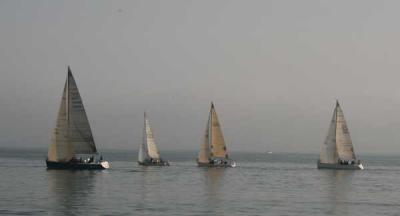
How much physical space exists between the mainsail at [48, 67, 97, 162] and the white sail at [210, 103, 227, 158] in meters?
30.4

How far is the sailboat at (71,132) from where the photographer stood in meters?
102

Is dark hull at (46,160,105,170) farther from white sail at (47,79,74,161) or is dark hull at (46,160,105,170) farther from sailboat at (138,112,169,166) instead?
sailboat at (138,112,169,166)

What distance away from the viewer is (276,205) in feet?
201

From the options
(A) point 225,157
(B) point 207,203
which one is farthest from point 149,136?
(B) point 207,203

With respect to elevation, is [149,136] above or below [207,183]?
above

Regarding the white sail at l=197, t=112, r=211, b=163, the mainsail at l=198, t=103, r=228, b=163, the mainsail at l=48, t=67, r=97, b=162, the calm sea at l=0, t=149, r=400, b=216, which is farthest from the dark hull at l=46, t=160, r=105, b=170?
the mainsail at l=198, t=103, r=228, b=163

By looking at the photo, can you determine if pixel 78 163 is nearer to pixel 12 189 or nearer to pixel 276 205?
pixel 12 189

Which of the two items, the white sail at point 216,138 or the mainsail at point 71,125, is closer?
the mainsail at point 71,125

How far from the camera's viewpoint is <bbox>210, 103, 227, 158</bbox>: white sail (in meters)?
128

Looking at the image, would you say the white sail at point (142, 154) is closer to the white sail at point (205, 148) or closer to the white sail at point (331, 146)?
the white sail at point (205, 148)

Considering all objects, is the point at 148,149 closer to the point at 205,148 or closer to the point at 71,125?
the point at 205,148

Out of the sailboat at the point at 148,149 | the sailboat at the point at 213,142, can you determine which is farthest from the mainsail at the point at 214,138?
the sailboat at the point at 148,149

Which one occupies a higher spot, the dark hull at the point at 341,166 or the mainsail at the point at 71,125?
the mainsail at the point at 71,125

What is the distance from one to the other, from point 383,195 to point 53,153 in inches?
1896
